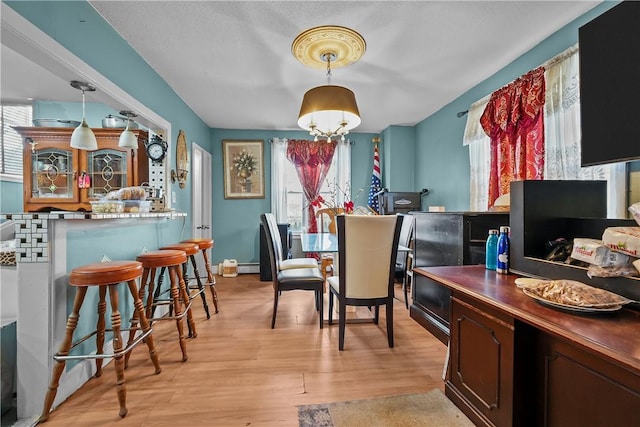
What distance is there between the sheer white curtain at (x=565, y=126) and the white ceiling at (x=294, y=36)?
1.13 feet

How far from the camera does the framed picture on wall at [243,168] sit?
5082 mm

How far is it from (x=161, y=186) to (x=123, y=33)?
54.2 inches

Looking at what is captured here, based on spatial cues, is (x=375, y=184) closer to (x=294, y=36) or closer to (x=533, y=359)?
(x=294, y=36)

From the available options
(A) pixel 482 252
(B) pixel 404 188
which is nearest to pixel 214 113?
(B) pixel 404 188

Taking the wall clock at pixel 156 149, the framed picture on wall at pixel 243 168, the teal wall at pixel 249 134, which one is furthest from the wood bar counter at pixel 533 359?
the framed picture on wall at pixel 243 168

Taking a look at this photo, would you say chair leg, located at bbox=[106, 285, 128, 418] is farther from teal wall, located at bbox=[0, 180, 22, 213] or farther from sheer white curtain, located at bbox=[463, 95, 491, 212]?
sheer white curtain, located at bbox=[463, 95, 491, 212]

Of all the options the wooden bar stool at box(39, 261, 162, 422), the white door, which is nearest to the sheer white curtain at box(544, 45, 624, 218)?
the wooden bar stool at box(39, 261, 162, 422)

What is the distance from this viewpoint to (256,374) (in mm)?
1923

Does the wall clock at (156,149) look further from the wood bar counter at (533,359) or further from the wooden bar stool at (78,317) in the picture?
the wood bar counter at (533,359)

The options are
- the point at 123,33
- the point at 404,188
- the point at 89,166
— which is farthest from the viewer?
the point at 404,188

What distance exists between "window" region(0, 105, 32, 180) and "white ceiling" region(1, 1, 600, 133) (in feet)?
0.80

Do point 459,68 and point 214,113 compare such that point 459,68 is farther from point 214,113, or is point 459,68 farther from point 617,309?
point 214,113

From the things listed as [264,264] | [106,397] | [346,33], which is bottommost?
[106,397]

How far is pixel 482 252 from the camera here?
227 centimetres
